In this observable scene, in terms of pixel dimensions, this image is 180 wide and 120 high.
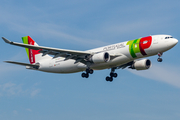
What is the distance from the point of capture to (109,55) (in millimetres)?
43094

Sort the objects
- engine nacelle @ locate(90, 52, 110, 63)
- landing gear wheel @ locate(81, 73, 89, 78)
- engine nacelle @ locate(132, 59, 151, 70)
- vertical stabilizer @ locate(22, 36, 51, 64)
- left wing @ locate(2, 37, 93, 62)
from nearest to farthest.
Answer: left wing @ locate(2, 37, 93, 62) < engine nacelle @ locate(90, 52, 110, 63) < landing gear wheel @ locate(81, 73, 89, 78) < engine nacelle @ locate(132, 59, 151, 70) < vertical stabilizer @ locate(22, 36, 51, 64)

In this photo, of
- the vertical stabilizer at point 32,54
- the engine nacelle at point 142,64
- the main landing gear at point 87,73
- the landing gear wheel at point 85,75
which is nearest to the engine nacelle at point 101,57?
the main landing gear at point 87,73

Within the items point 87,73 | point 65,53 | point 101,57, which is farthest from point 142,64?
point 65,53

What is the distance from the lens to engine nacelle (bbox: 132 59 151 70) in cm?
4709

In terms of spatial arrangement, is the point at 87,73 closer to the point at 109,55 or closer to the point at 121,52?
the point at 109,55

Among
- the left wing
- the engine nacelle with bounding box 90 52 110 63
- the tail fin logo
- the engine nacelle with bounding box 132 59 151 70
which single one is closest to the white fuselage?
the engine nacelle with bounding box 90 52 110 63

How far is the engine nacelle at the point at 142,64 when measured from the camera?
47.1 m

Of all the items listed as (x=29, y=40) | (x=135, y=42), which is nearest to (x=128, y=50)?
(x=135, y=42)

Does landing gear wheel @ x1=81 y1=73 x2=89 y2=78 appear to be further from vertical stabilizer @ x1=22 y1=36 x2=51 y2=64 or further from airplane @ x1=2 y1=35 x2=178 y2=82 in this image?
vertical stabilizer @ x1=22 y1=36 x2=51 y2=64

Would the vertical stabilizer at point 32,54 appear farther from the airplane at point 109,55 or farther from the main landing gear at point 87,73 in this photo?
the main landing gear at point 87,73

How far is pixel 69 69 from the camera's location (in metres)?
47.9

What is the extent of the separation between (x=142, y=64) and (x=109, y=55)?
6.53 metres

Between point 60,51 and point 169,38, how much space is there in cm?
1421

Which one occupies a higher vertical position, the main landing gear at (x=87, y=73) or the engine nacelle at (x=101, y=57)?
the engine nacelle at (x=101, y=57)
